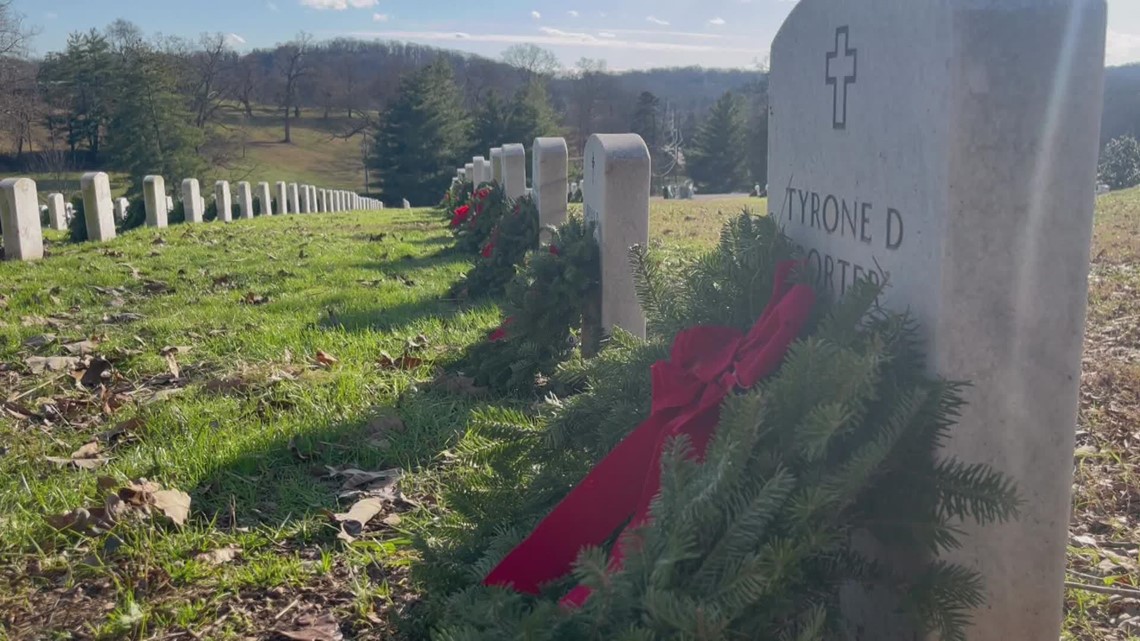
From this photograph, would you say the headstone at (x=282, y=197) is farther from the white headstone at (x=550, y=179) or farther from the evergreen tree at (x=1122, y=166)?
the evergreen tree at (x=1122, y=166)

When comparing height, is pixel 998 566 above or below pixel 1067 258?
below

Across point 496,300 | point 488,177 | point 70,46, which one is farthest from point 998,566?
point 70,46

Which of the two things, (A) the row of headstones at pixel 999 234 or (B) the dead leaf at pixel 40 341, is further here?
(B) the dead leaf at pixel 40 341

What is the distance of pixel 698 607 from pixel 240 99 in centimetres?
10577

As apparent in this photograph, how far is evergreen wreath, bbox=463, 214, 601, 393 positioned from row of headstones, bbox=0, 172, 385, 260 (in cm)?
807

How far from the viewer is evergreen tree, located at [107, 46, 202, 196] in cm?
4184

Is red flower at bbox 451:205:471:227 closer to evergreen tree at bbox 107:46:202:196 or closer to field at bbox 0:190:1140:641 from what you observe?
field at bbox 0:190:1140:641

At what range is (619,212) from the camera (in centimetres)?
490

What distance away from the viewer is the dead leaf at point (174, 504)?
3.18m

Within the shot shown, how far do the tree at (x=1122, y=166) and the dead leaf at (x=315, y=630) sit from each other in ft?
116

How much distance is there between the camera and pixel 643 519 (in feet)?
6.67

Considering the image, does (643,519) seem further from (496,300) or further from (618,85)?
(618,85)

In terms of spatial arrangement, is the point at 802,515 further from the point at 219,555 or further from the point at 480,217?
the point at 480,217

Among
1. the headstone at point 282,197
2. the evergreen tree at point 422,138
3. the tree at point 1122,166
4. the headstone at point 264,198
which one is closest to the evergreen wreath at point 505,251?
the headstone at point 264,198
